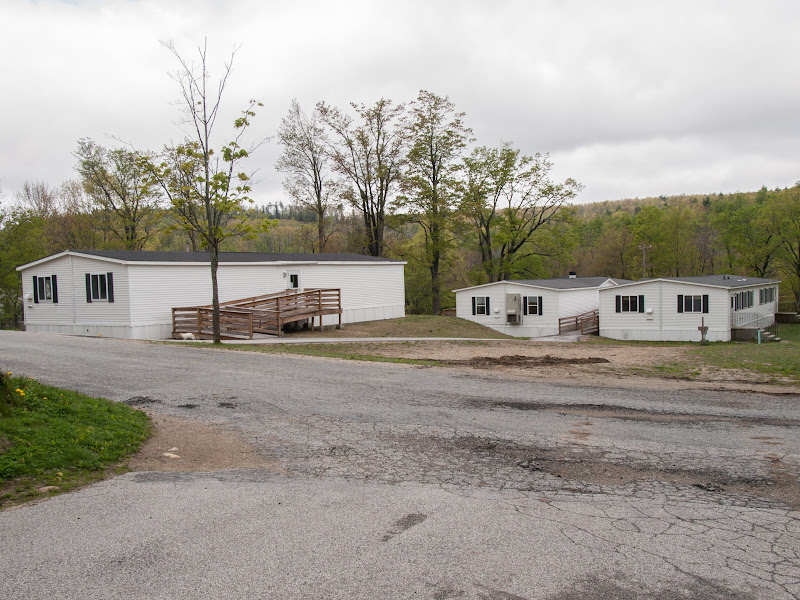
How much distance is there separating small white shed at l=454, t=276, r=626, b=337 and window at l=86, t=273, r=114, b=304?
21495 millimetres

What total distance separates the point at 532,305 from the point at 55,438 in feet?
103

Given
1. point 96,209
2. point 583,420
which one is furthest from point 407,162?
point 583,420

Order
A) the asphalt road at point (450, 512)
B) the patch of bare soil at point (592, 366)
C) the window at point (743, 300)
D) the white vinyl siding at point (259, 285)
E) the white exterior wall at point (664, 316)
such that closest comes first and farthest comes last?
the asphalt road at point (450, 512)
the patch of bare soil at point (592, 366)
the white vinyl siding at point (259, 285)
the white exterior wall at point (664, 316)
the window at point (743, 300)

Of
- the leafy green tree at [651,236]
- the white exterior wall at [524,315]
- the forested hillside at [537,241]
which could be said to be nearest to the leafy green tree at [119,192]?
the forested hillside at [537,241]

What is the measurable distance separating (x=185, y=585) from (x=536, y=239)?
44.0 meters

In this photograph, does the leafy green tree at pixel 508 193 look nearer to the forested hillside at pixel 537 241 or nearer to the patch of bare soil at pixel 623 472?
the forested hillside at pixel 537 241

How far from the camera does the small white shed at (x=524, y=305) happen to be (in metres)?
34.5

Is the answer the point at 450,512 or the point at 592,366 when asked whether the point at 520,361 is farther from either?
the point at 450,512

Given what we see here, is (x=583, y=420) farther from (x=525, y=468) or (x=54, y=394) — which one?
(x=54, y=394)

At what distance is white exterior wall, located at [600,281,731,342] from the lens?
30.2m

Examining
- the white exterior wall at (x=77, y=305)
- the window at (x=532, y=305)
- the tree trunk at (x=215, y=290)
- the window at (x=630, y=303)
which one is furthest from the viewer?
the window at (x=532, y=305)

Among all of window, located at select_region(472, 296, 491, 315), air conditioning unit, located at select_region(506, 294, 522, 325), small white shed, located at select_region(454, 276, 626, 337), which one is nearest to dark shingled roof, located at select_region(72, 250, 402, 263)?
window, located at select_region(472, 296, 491, 315)

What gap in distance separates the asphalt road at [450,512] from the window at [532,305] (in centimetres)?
2586

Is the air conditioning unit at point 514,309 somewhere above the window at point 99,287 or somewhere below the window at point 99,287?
below
